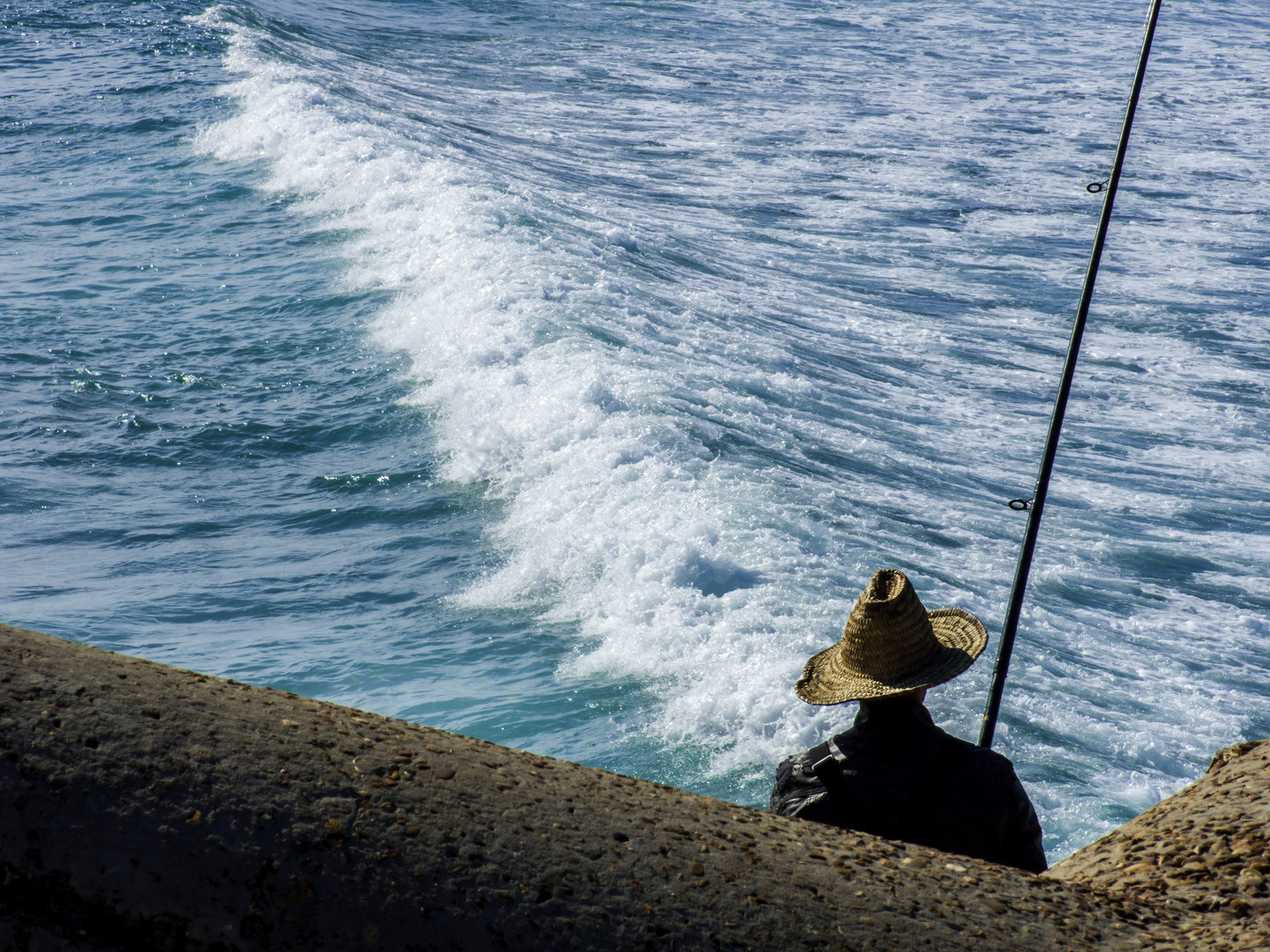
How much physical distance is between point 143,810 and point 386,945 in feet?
1.28

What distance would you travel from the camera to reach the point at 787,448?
7.92 metres

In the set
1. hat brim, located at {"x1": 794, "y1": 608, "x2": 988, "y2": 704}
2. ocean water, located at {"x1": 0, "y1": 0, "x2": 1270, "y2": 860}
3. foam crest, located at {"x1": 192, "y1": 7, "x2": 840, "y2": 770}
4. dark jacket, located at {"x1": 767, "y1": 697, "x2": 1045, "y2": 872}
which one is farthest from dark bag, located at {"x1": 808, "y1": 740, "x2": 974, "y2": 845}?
foam crest, located at {"x1": 192, "y1": 7, "x2": 840, "y2": 770}

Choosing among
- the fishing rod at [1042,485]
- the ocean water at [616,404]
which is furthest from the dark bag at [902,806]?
the ocean water at [616,404]

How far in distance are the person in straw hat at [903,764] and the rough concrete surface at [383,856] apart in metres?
0.30

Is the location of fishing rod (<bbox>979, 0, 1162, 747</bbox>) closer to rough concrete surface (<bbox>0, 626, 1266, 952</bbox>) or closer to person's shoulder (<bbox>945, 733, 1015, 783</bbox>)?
person's shoulder (<bbox>945, 733, 1015, 783</bbox>)

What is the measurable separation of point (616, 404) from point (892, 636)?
564cm

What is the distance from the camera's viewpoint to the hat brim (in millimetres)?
2477

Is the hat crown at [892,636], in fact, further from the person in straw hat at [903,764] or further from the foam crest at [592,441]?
→ the foam crest at [592,441]

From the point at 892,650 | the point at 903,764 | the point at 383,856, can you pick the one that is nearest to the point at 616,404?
the point at 892,650

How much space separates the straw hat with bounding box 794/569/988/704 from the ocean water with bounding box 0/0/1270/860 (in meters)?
2.13

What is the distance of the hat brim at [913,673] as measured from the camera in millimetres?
2477

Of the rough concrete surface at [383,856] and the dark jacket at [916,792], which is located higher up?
the rough concrete surface at [383,856]

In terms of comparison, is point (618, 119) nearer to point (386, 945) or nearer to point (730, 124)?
point (730, 124)

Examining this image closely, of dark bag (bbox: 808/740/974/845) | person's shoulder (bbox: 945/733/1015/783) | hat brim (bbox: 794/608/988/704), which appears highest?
hat brim (bbox: 794/608/988/704)
